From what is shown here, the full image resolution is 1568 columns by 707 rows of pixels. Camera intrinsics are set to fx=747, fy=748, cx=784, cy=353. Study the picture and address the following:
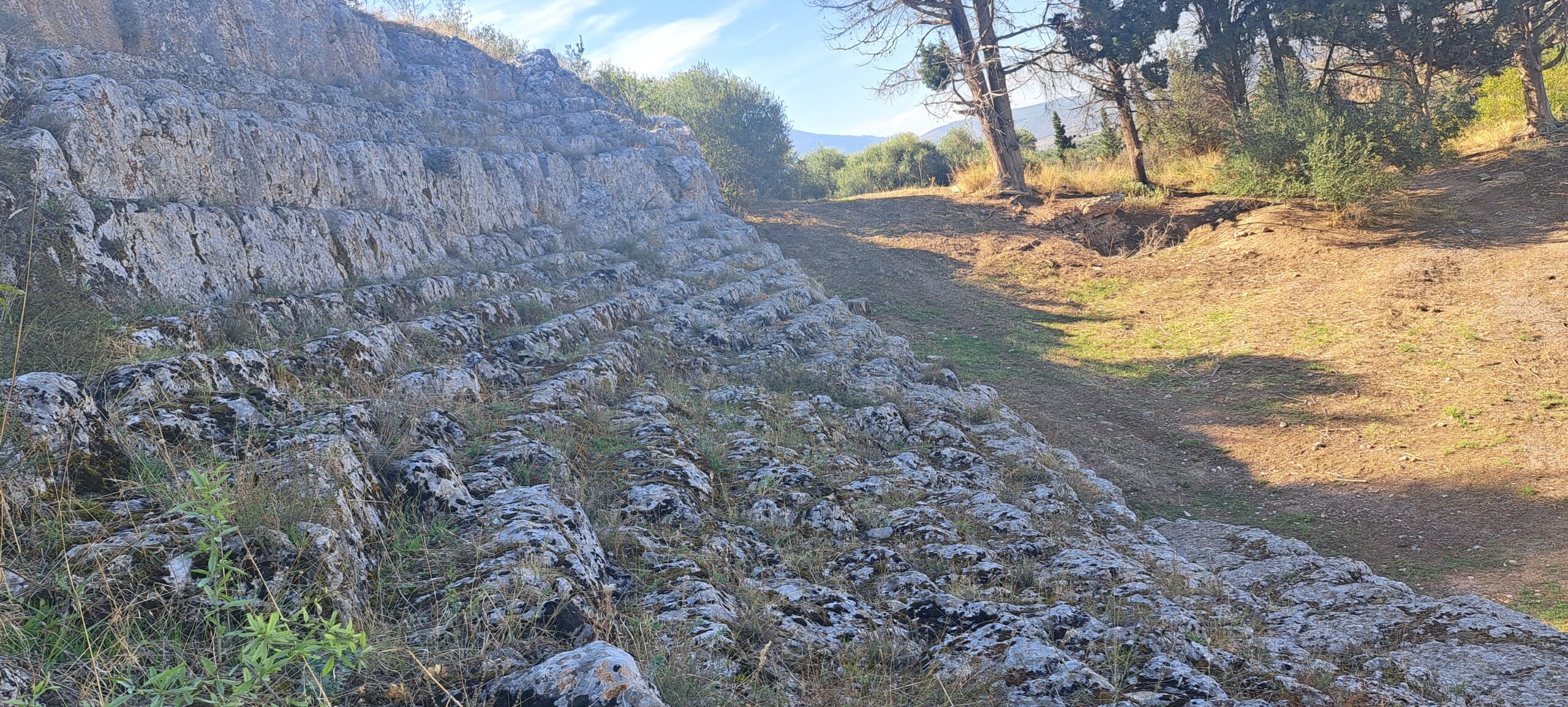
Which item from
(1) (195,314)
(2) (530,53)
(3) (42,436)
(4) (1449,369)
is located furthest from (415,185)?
(4) (1449,369)

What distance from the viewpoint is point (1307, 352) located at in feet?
40.0

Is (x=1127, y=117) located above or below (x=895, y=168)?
below

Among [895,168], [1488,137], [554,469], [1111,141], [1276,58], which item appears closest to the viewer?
[554,469]

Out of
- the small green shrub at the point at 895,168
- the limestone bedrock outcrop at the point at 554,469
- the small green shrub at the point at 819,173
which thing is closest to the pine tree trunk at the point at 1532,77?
the small green shrub at the point at 895,168

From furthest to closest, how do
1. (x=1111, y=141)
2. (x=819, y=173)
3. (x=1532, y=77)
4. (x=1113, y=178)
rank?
(x=819, y=173) < (x=1111, y=141) < (x=1113, y=178) < (x=1532, y=77)

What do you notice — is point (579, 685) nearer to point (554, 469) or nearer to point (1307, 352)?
point (554, 469)

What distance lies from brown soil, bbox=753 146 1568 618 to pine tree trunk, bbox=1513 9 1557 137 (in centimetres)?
147

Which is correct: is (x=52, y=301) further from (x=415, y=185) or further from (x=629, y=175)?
(x=629, y=175)

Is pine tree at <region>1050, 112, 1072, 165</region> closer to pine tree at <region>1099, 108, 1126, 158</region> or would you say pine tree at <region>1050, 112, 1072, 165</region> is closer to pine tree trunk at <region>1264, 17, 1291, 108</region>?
pine tree at <region>1099, 108, 1126, 158</region>

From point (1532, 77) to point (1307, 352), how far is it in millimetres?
12801

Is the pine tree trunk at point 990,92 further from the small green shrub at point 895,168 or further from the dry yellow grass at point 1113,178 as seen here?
the small green shrub at point 895,168

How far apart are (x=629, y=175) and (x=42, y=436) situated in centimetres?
1656

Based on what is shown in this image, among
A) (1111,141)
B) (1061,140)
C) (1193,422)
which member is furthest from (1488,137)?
(1193,422)

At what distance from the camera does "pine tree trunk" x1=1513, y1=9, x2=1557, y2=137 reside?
17859 millimetres
